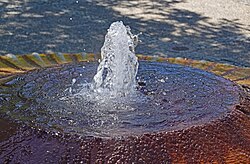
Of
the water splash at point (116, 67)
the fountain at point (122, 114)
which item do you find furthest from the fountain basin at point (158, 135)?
the water splash at point (116, 67)

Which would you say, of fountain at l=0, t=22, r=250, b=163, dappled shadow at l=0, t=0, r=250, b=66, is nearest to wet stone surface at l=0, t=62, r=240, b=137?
fountain at l=0, t=22, r=250, b=163

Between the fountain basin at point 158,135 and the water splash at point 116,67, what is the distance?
144 mm

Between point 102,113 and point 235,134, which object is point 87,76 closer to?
point 102,113

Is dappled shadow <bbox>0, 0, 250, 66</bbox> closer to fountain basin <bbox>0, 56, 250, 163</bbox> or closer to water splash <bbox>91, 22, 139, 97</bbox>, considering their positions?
water splash <bbox>91, 22, 139, 97</bbox>

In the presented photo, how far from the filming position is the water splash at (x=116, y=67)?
235cm

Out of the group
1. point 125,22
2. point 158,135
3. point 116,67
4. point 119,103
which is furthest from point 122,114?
point 125,22

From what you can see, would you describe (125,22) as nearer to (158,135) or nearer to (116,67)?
(116,67)

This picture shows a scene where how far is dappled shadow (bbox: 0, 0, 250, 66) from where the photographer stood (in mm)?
6164

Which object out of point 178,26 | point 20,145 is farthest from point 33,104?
point 178,26

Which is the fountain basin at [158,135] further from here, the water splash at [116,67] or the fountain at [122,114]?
the water splash at [116,67]

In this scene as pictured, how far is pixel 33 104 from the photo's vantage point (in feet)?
6.98

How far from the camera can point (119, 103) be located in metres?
2.15

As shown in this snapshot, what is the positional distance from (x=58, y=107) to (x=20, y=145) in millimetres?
326

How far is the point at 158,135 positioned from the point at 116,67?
2.20 ft
